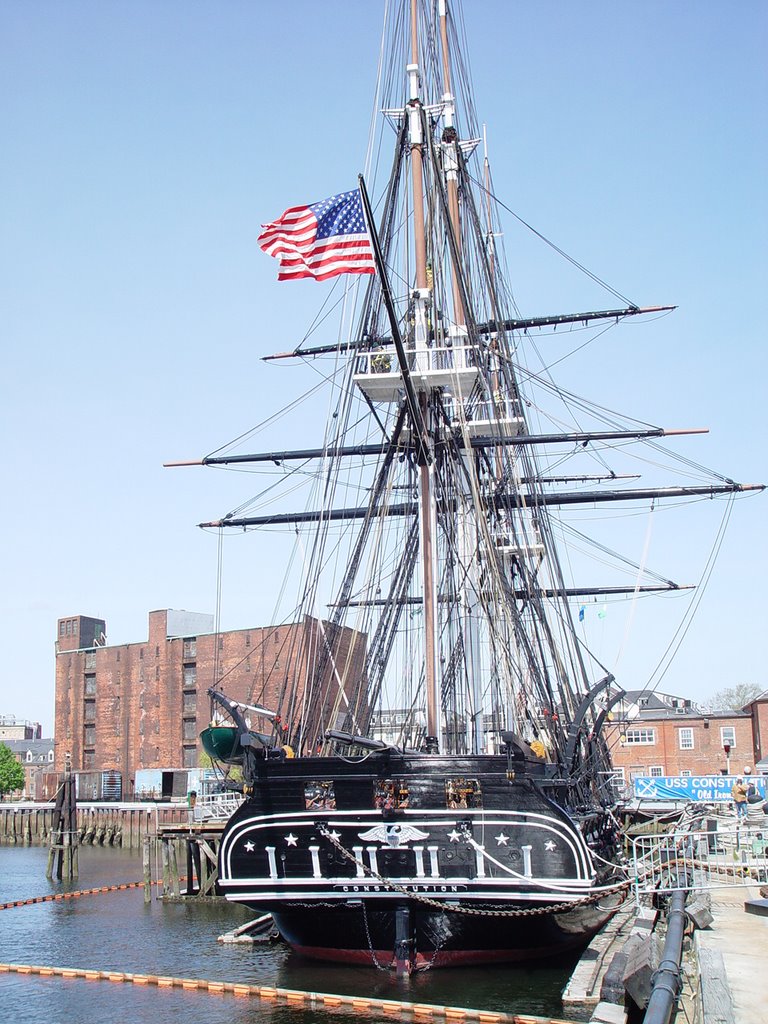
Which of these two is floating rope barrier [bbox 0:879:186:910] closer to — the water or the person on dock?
the water

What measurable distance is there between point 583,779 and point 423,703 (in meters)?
5.40

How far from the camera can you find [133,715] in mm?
69188

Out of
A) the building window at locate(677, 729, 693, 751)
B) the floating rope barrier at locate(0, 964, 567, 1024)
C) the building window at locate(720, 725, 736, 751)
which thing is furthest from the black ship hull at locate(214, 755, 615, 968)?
the building window at locate(720, 725, 736, 751)

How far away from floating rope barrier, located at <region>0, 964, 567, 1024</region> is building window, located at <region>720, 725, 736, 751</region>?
4430 centimetres

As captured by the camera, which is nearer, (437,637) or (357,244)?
(357,244)

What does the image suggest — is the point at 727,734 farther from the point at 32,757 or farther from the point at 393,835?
the point at 32,757

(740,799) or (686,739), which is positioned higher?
(686,739)

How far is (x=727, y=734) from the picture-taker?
55938 millimetres

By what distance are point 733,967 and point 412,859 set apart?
5674 mm

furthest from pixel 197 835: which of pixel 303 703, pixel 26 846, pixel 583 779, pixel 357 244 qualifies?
pixel 26 846

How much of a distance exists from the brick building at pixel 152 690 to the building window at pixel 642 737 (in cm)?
2059

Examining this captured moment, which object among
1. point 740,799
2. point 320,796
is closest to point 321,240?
point 320,796

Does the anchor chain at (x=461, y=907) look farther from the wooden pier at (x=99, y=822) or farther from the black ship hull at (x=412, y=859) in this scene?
the wooden pier at (x=99, y=822)

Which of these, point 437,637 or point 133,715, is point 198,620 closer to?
point 133,715
